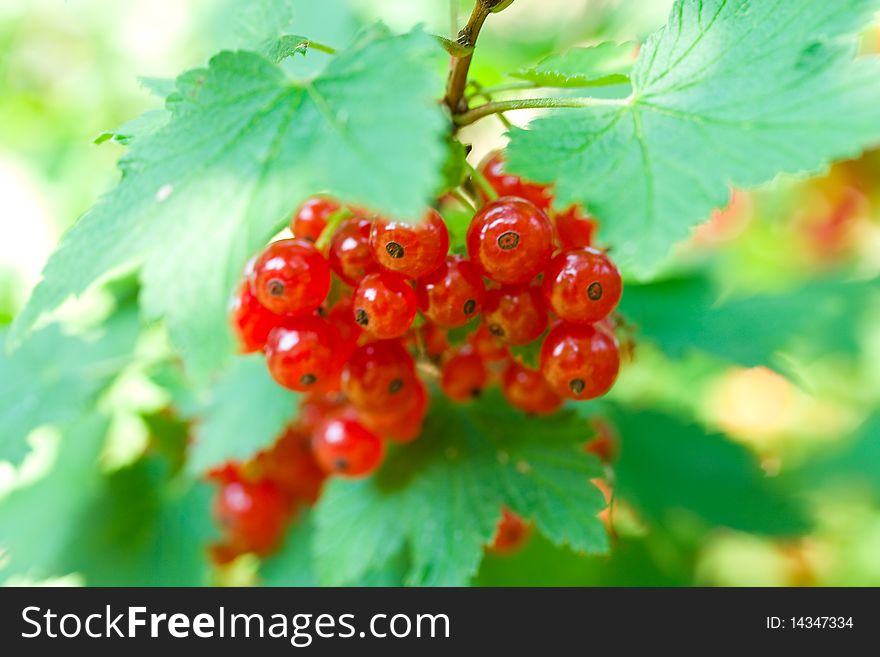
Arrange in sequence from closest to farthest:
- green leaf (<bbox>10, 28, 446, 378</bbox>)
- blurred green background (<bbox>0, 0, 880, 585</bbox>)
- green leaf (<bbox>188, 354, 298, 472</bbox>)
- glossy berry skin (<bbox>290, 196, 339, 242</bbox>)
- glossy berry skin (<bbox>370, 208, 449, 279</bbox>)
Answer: green leaf (<bbox>10, 28, 446, 378</bbox>) < glossy berry skin (<bbox>370, 208, 449, 279</bbox>) < glossy berry skin (<bbox>290, 196, 339, 242</bbox>) < green leaf (<bbox>188, 354, 298, 472</bbox>) < blurred green background (<bbox>0, 0, 880, 585</bbox>)

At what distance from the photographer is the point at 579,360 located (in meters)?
1.06

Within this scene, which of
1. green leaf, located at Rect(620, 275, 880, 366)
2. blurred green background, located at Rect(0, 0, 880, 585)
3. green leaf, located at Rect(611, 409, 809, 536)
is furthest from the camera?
blurred green background, located at Rect(0, 0, 880, 585)

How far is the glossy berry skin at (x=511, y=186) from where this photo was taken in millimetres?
1247

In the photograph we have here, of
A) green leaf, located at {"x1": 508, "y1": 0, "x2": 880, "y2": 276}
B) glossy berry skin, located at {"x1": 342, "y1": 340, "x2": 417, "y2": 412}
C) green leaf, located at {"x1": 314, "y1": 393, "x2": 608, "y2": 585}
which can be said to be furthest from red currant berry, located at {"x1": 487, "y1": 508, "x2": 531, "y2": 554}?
green leaf, located at {"x1": 508, "y1": 0, "x2": 880, "y2": 276}

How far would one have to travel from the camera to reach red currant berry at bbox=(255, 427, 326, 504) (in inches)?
66.6

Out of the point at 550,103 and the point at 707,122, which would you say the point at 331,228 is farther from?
the point at 707,122

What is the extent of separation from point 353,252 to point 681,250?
184cm

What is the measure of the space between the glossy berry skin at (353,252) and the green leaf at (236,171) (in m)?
0.22

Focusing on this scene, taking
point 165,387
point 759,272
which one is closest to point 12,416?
point 165,387

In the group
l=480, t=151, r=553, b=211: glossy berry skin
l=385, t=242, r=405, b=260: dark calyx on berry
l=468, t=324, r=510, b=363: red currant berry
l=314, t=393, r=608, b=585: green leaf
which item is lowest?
l=314, t=393, r=608, b=585: green leaf

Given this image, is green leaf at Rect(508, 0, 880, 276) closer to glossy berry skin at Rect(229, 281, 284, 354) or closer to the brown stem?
the brown stem

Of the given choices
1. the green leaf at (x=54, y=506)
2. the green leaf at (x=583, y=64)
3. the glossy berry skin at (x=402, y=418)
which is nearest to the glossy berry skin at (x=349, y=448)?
the glossy berry skin at (x=402, y=418)

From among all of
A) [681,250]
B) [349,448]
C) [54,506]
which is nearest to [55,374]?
[54,506]

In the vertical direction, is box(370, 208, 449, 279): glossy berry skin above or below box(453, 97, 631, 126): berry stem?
below
